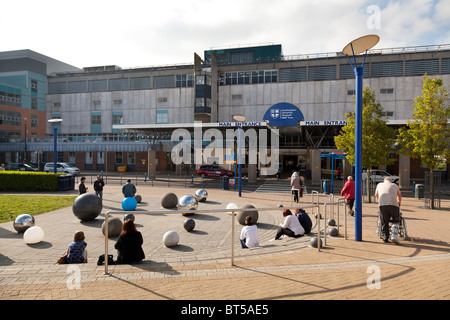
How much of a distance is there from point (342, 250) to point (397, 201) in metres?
2.67

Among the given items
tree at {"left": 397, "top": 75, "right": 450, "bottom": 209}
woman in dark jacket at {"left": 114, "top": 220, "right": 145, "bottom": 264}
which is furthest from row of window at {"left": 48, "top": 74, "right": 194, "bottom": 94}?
woman in dark jacket at {"left": 114, "top": 220, "right": 145, "bottom": 264}

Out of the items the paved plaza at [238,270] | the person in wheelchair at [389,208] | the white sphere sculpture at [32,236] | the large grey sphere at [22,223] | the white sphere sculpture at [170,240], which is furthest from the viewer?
the large grey sphere at [22,223]

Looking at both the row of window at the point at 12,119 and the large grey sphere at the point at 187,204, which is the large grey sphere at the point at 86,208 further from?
the row of window at the point at 12,119

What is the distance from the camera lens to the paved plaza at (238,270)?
5.06 m

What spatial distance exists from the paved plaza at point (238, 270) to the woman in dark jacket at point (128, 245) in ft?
0.83

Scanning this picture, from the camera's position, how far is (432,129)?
17250 millimetres

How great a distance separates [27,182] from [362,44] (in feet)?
80.6

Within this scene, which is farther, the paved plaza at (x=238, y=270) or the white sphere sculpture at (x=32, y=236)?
the white sphere sculpture at (x=32, y=236)

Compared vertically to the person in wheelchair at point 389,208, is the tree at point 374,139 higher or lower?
higher

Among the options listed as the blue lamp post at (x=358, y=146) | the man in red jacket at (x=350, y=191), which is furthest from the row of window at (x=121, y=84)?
the blue lamp post at (x=358, y=146)

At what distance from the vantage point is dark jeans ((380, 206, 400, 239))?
873 centimetres

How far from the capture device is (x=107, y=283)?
543 cm

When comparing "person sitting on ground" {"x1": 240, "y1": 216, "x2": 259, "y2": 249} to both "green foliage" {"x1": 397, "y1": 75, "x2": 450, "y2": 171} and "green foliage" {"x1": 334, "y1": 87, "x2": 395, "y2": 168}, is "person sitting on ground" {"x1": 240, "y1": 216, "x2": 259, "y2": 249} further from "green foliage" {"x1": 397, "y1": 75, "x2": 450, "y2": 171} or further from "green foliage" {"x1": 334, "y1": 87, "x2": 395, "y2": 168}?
"green foliage" {"x1": 334, "y1": 87, "x2": 395, "y2": 168}

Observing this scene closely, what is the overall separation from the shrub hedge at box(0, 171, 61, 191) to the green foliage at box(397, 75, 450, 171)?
25.6 m
